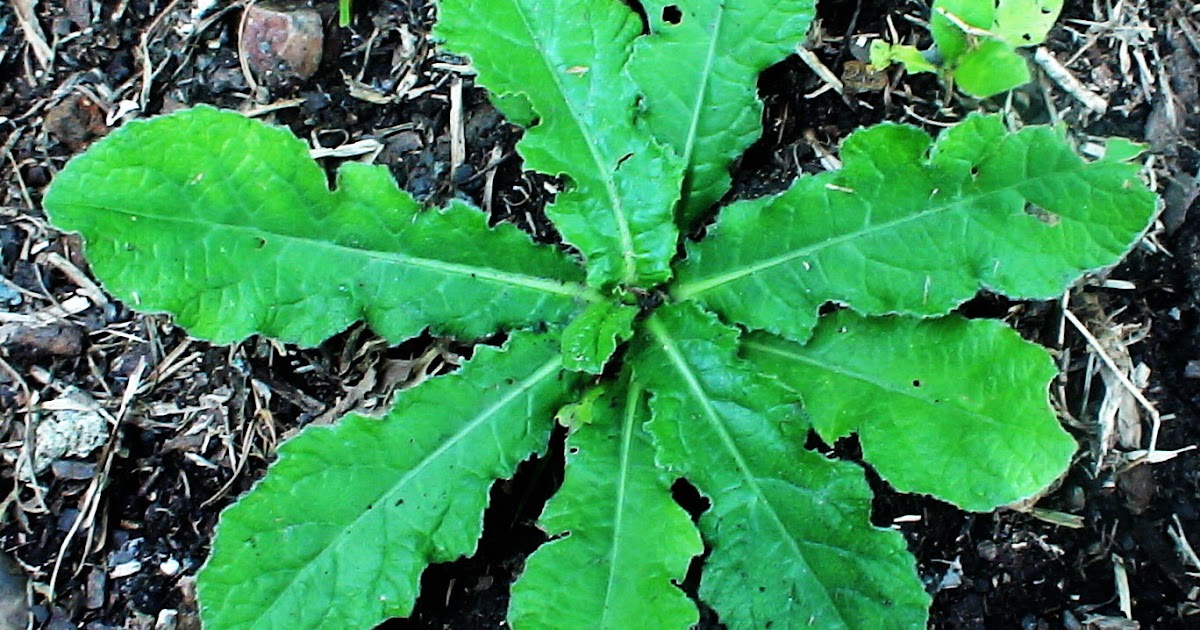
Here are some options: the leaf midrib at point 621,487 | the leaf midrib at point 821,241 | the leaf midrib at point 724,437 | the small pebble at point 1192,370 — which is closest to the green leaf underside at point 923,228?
the leaf midrib at point 821,241


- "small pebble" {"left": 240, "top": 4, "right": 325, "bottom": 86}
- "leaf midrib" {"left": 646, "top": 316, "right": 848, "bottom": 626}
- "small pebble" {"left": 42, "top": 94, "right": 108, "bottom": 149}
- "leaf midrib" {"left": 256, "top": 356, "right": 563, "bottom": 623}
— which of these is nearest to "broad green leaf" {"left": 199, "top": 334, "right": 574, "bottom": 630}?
"leaf midrib" {"left": 256, "top": 356, "right": 563, "bottom": 623}

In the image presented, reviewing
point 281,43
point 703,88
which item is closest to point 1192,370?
point 703,88

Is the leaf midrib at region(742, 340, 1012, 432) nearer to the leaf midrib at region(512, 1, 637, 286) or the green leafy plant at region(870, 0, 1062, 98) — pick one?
the leaf midrib at region(512, 1, 637, 286)

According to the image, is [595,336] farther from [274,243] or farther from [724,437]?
[274,243]

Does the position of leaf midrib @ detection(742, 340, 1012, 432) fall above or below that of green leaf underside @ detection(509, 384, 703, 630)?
above

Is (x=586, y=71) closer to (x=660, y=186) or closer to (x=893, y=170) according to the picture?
(x=660, y=186)

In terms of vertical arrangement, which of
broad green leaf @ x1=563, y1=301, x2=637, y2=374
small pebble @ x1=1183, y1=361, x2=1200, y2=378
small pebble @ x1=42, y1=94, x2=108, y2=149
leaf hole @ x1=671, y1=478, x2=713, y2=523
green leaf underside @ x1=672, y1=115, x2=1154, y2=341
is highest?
small pebble @ x1=42, y1=94, x2=108, y2=149
